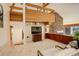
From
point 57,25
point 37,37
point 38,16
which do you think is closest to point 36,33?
point 37,37

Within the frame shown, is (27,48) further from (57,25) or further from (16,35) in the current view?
(57,25)

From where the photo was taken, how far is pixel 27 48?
2086 millimetres

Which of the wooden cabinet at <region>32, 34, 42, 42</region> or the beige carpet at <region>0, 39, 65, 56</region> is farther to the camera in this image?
the wooden cabinet at <region>32, 34, 42, 42</region>

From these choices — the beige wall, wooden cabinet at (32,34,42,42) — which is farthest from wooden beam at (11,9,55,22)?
wooden cabinet at (32,34,42,42)

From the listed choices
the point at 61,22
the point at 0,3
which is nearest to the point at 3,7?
the point at 0,3

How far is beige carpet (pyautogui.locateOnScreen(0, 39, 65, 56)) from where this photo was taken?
2.01 m

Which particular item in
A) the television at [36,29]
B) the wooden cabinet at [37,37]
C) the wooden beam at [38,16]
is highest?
the wooden beam at [38,16]

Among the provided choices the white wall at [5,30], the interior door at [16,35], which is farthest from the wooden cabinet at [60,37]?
the white wall at [5,30]

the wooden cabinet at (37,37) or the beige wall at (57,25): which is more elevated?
the beige wall at (57,25)

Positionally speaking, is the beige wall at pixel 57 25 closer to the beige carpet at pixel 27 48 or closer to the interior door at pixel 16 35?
the beige carpet at pixel 27 48

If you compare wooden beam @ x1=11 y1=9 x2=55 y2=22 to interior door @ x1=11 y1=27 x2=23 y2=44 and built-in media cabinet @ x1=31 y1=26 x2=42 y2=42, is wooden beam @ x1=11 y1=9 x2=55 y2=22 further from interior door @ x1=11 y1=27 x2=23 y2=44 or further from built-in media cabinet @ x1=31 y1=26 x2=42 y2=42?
interior door @ x1=11 y1=27 x2=23 y2=44

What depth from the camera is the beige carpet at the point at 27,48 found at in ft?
6.59

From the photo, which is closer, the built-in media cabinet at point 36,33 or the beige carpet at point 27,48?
the beige carpet at point 27,48

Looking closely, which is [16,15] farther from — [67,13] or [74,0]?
[74,0]
